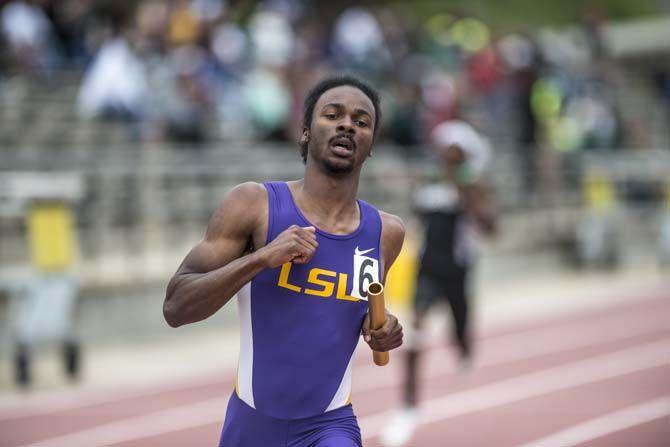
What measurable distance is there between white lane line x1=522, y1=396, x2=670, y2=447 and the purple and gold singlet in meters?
4.03

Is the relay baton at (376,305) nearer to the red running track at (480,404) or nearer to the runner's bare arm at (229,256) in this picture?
the runner's bare arm at (229,256)

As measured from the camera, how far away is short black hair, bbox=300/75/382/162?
159 inches

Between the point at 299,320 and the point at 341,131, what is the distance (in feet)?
2.31

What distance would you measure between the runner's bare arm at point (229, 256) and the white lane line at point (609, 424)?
4.35m

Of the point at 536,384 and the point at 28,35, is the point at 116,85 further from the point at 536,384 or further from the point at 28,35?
the point at 536,384

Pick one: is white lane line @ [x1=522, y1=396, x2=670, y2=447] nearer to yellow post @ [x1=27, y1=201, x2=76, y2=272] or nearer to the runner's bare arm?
the runner's bare arm

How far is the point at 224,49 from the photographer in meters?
14.9

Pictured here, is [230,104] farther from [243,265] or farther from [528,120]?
[243,265]

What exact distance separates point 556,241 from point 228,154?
6.63 metres

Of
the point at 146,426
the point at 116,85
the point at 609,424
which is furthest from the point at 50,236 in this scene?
the point at 609,424

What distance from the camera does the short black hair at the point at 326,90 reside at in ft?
13.3

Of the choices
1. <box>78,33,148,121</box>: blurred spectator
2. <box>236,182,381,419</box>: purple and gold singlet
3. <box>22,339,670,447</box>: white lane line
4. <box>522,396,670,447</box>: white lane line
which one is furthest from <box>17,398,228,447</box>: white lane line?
<box>78,33,148,121</box>: blurred spectator

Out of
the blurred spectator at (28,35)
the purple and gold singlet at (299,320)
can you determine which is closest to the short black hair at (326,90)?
the purple and gold singlet at (299,320)

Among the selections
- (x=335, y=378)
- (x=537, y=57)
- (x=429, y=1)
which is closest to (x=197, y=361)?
(x=335, y=378)
